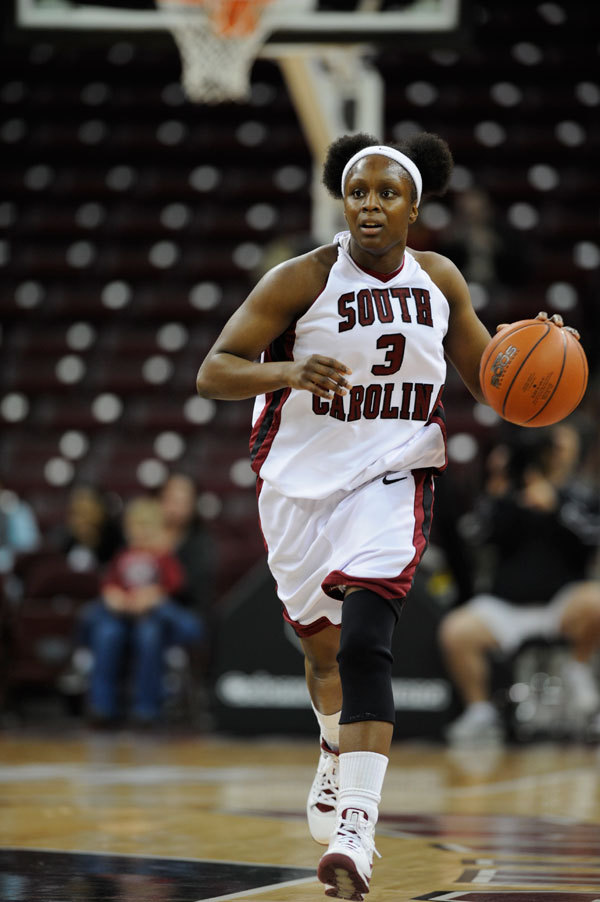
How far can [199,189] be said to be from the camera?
51.9ft

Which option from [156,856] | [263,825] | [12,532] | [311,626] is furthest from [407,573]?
[12,532]

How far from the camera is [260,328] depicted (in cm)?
351

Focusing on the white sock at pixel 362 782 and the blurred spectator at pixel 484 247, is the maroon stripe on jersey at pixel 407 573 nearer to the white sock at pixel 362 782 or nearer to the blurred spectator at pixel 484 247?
the white sock at pixel 362 782

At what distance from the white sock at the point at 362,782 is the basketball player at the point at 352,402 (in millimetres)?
226

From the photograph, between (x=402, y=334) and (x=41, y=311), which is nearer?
(x=402, y=334)

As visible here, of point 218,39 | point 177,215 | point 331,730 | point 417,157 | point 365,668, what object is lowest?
point 331,730

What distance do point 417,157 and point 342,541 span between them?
3.42ft

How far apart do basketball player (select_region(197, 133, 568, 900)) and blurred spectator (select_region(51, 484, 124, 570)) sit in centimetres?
661

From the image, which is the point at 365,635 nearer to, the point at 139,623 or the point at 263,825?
the point at 263,825

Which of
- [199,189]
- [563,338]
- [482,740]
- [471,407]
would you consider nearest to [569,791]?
[482,740]

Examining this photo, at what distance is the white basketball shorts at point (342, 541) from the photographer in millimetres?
3369

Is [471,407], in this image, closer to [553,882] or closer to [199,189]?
[199,189]

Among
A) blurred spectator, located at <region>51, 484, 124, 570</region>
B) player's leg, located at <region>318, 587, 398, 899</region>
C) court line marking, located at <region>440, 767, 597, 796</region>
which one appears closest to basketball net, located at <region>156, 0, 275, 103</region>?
blurred spectator, located at <region>51, 484, 124, 570</region>

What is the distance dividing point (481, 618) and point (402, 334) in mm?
4812
